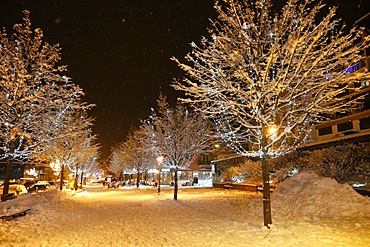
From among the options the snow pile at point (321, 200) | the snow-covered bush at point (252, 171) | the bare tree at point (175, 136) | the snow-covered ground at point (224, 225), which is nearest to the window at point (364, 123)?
the snow-covered bush at point (252, 171)

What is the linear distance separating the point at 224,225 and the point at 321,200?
3.99m

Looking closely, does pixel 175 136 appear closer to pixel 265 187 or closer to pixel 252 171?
pixel 265 187

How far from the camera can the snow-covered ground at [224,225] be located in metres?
6.98

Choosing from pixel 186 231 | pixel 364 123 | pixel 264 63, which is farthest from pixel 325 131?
pixel 186 231

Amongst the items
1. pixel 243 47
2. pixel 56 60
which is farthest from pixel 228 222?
pixel 56 60

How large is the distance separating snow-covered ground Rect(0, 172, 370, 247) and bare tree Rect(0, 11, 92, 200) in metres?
3.31

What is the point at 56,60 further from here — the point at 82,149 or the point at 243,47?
the point at 82,149

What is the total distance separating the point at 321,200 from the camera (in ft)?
32.4

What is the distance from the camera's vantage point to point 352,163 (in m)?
14.6

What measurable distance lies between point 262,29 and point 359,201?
7.15 meters

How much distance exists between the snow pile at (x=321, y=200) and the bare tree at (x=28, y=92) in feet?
38.7

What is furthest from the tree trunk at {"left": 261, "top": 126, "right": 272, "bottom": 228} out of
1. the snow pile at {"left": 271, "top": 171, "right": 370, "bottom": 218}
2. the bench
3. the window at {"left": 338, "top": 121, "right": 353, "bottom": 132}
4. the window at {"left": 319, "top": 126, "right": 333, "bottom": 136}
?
the window at {"left": 319, "top": 126, "right": 333, "bottom": 136}

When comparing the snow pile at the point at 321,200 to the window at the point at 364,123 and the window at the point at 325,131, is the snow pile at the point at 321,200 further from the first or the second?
the window at the point at 325,131

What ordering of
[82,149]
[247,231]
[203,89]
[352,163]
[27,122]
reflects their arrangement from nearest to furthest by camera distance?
[247,231] < [203,89] < [27,122] < [352,163] < [82,149]
